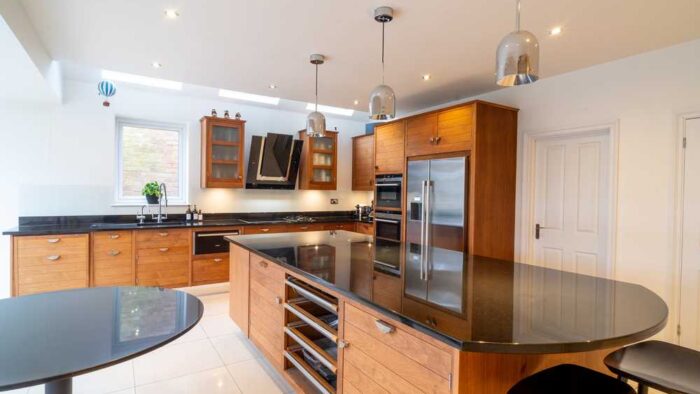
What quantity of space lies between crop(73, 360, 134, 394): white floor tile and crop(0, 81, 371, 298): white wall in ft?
7.76

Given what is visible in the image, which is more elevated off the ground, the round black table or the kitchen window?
the kitchen window

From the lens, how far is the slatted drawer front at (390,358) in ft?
3.89

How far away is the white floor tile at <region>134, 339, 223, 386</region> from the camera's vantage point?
2607 millimetres

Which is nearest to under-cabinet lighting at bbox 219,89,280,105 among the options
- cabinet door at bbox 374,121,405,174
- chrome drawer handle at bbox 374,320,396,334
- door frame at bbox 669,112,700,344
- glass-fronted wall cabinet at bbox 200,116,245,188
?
glass-fronted wall cabinet at bbox 200,116,245,188

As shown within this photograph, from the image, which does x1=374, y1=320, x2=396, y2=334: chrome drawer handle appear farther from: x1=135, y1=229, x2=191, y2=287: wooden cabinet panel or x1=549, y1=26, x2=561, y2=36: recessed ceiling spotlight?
x1=135, y1=229, x2=191, y2=287: wooden cabinet panel

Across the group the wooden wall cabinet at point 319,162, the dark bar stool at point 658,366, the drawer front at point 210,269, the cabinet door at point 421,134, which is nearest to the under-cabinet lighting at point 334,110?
the wooden wall cabinet at point 319,162

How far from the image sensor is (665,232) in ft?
9.12

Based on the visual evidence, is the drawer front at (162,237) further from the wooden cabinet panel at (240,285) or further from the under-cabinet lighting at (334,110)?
the under-cabinet lighting at (334,110)

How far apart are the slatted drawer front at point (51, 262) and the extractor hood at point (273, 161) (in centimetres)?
207

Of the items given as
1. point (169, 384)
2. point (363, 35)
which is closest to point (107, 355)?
point (169, 384)

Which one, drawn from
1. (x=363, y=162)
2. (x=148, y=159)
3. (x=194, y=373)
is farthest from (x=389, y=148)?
(x=194, y=373)

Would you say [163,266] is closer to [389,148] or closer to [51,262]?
[51,262]

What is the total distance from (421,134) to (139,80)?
Result: 3.39m

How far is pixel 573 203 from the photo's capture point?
3.44m
